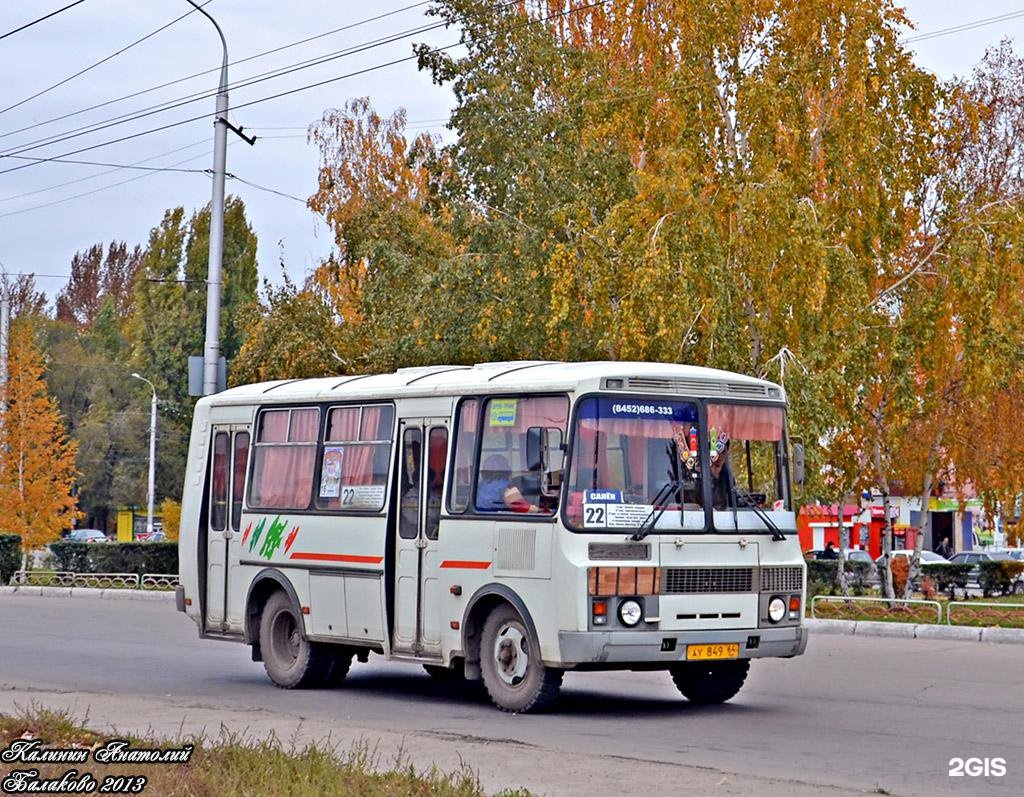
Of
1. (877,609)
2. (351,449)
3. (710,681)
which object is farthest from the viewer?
(877,609)

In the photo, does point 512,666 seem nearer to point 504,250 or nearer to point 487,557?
point 487,557

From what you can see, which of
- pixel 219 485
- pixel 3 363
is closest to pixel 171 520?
pixel 3 363

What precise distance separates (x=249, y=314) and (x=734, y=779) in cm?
3892

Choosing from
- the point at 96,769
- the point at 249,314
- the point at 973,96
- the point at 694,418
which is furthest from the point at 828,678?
the point at 249,314

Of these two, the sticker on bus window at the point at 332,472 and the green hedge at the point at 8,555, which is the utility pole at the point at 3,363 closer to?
the green hedge at the point at 8,555

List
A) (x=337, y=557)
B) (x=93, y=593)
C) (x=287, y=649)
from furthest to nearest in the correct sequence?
(x=93, y=593), (x=287, y=649), (x=337, y=557)

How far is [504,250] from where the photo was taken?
3294 cm

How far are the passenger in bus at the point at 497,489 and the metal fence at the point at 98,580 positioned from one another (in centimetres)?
2569

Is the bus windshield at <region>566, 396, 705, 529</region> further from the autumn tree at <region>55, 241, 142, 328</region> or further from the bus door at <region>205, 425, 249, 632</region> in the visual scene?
the autumn tree at <region>55, 241, 142, 328</region>

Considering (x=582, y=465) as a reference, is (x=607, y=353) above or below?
above

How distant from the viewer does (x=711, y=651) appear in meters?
14.0

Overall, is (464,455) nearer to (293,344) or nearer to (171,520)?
(293,344)

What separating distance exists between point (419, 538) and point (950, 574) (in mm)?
22972

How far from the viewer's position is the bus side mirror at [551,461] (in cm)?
1395
